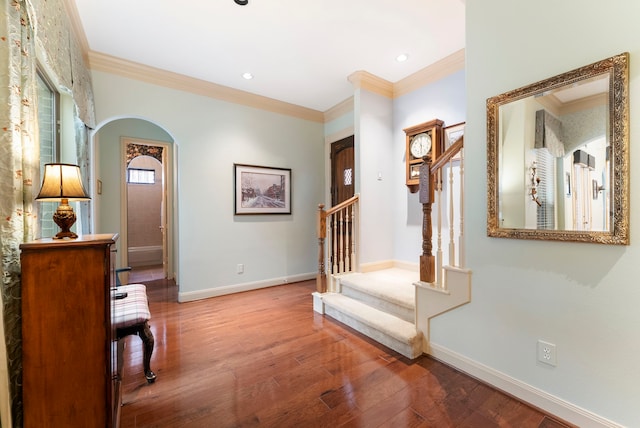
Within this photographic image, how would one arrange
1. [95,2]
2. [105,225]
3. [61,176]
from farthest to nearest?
1. [105,225]
2. [95,2]
3. [61,176]

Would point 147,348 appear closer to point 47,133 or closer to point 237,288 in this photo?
point 47,133

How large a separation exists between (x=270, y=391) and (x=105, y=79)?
3643 millimetres

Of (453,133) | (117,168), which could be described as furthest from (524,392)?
(117,168)

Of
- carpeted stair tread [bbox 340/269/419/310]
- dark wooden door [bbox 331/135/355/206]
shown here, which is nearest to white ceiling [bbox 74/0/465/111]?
dark wooden door [bbox 331/135/355/206]

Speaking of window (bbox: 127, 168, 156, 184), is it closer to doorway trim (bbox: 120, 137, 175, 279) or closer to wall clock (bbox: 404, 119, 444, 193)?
doorway trim (bbox: 120, 137, 175, 279)

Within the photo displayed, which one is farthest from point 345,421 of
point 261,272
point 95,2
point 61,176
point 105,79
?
point 105,79

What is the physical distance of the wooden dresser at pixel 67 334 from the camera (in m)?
1.14

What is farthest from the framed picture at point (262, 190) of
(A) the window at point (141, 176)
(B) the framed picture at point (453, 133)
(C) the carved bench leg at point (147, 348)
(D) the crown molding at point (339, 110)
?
(A) the window at point (141, 176)

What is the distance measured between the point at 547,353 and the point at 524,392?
30 cm

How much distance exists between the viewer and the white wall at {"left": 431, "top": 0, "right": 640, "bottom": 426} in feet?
4.36

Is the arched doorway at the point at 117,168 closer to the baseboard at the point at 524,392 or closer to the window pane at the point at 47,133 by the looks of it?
the window pane at the point at 47,133

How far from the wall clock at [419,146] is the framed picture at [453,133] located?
2.4 inches

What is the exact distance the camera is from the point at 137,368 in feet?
6.79

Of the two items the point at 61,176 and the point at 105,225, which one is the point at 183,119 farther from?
the point at 61,176
